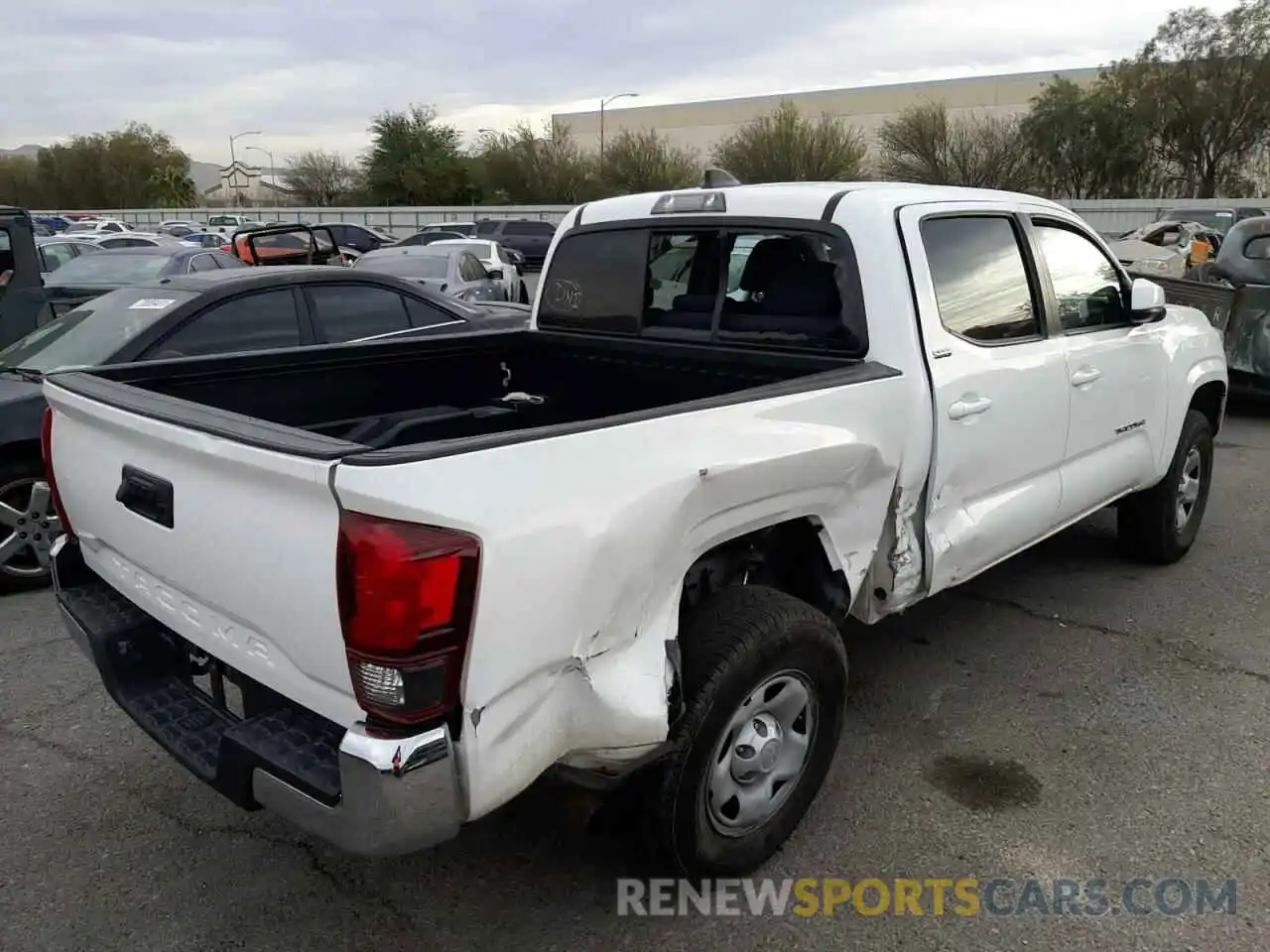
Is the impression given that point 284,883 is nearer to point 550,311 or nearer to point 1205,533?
point 550,311

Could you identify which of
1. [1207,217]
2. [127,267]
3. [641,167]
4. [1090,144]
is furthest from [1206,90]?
[127,267]

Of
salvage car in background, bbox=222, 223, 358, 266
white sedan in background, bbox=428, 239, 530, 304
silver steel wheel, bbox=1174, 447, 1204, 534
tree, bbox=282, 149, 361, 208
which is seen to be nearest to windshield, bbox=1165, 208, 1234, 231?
white sedan in background, bbox=428, 239, 530, 304

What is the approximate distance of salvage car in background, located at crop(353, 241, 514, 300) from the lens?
13.0m

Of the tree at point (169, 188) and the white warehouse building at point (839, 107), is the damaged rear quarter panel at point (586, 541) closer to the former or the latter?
the white warehouse building at point (839, 107)

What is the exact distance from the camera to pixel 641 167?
53.5m

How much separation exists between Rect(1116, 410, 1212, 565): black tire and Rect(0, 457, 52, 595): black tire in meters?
5.84

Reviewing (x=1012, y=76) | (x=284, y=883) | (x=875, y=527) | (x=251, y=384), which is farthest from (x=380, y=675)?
(x=1012, y=76)

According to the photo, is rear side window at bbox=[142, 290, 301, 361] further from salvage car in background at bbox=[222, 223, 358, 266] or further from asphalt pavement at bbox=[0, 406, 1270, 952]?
salvage car in background at bbox=[222, 223, 358, 266]

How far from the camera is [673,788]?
261 centimetres

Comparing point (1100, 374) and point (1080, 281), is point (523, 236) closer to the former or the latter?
point (1080, 281)

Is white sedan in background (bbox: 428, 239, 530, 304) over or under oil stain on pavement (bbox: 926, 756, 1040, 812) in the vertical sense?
over

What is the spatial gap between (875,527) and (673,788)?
3.65ft

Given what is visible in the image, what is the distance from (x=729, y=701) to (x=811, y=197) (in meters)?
1.88

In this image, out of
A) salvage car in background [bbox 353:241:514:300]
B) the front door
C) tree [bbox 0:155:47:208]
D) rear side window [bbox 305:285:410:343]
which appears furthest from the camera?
tree [bbox 0:155:47:208]
